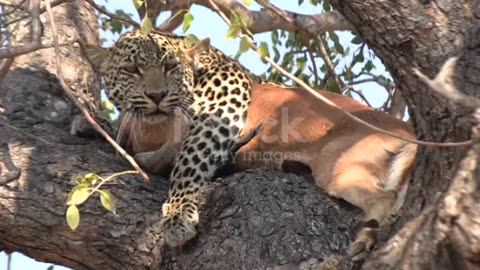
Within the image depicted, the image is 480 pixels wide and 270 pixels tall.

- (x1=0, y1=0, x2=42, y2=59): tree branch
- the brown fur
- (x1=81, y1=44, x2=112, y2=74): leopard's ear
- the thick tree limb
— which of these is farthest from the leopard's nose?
the thick tree limb

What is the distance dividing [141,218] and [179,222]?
20 centimetres

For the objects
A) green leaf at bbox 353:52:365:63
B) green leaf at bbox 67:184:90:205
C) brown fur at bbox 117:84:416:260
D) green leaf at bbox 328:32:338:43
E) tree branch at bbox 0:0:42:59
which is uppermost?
tree branch at bbox 0:0:42:59

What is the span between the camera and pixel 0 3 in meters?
5.38

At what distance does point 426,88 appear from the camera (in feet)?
10.9

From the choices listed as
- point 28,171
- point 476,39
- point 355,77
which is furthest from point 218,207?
point 355,77

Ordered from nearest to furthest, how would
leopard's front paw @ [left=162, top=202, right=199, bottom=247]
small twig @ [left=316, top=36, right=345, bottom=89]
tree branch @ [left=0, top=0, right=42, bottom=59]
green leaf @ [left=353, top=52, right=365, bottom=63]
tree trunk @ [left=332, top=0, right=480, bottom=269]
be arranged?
1. tree trunk @ [left=332, top=0, right=480, bottom=269]
2. tree branch @ [left=0, top=0, right=42, bottom=59]
3. leopard's front paw @ [left=162, top=202, right=199, bottom=247]
4. small twig @ [left=316, top=36, right=345, bottom=89]
5. green leaf @ [left=353, top=52, right=365, bottom=63]

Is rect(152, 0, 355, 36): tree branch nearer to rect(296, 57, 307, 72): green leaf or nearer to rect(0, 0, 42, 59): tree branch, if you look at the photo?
rect(296, 57, 307, 72): green leaf

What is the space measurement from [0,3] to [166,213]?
4.65 feet

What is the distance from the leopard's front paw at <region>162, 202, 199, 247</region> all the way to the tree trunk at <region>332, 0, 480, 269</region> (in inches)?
45.2

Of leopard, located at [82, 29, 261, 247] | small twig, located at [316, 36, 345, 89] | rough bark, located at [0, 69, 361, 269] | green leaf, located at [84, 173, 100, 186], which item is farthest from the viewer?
small twig, located at [316, 36, 345, 89]

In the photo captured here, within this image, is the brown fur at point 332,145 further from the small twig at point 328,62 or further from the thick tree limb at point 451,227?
the thick tree limb at point 451,227

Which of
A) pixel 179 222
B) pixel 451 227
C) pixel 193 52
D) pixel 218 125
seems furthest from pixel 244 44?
pixel 193 52

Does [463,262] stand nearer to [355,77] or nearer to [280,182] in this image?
[280,182]

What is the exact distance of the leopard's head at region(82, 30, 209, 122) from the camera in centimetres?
573
